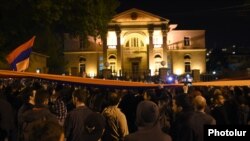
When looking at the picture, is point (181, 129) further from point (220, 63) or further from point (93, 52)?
point (220, 63)

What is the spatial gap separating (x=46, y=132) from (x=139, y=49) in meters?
77.8

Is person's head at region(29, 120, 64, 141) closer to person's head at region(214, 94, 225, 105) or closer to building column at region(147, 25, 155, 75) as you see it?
person's head at region(214, 94, 225, 105)

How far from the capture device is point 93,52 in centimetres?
8306

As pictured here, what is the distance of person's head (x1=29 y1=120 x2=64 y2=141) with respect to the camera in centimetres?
431

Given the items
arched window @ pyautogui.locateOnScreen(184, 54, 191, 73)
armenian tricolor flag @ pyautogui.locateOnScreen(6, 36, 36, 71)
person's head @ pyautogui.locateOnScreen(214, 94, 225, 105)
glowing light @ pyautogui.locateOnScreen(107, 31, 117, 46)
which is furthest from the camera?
arched window @ pyautogui.locateOnScreen(184, 54, 191, 73)

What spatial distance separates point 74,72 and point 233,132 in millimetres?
48433

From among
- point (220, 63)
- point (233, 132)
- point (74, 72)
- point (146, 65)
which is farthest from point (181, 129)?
point (220, 63)

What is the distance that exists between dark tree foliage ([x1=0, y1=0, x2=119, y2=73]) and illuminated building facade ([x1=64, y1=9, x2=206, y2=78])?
43.2 m

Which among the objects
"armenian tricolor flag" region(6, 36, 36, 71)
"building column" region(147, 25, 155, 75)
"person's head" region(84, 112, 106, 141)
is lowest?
"person's head" region(84, 112, 106, 141)

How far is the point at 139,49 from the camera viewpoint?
3226 inches

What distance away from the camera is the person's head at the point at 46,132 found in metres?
4.31

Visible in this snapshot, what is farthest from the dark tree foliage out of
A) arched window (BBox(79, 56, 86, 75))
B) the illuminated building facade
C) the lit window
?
the lit window

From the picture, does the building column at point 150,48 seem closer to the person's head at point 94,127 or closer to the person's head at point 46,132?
the person's head at point 94,127

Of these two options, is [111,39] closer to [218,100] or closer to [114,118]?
[218,100]
